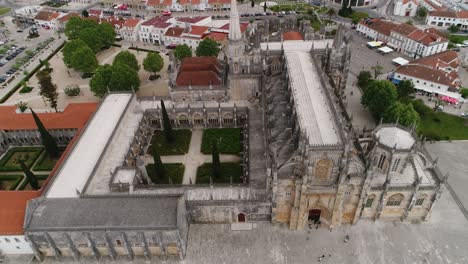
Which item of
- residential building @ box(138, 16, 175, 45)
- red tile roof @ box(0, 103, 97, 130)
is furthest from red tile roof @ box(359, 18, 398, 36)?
red tile roof @ box(0, 103, 97, 130)

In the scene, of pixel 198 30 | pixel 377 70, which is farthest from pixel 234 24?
pixel 377 70

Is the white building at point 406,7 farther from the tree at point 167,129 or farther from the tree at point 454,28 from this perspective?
the tree at point 167,129

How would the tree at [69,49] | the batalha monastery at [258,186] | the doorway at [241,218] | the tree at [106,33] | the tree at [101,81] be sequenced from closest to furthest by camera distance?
1. the batalha monastery at [258,186]
2. the doorway at [241,218]
3. the tree at [101,81]
4. the tree at [69,49]
5. the tree at [106,33]

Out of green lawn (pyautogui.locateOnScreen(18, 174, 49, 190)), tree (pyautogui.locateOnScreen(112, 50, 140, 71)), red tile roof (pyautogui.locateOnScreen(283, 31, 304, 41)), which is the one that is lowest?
green lawn (pyautogui.locateOnScreen(18, 174, 49, 190))

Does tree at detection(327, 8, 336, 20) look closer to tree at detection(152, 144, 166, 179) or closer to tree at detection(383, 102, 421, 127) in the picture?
tree at detection(383, 102, 421, 127)

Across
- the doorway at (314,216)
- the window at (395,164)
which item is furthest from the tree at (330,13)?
the doorway at (314,216)

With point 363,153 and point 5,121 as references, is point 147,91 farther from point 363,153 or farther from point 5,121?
point 363,153

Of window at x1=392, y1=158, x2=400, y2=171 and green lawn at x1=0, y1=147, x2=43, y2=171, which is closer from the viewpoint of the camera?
window at x1=392, y1=158, x2=400, y2=171
